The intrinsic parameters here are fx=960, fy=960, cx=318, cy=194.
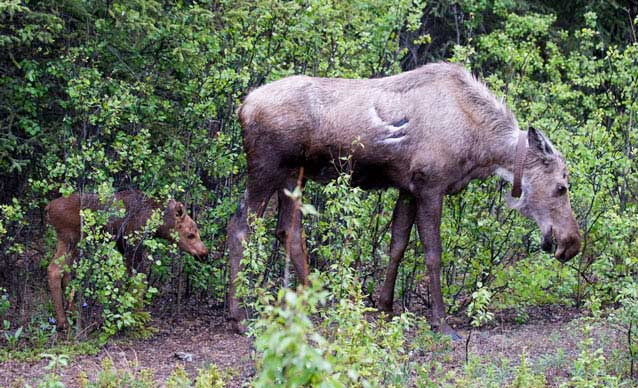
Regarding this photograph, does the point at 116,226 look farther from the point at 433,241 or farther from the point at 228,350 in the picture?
the point at 433,241

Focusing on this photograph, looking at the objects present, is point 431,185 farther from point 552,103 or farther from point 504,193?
point 552,103

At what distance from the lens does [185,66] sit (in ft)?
31.4

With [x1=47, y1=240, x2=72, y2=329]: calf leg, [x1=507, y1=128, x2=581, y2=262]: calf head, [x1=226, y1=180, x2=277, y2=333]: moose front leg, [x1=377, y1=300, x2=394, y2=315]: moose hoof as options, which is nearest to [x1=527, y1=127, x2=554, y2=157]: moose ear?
[x1=507, y1=128, x2=581, y2=262]: calf head

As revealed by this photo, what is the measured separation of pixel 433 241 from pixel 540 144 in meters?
1.38

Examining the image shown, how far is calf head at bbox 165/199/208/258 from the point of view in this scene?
947 centimetres

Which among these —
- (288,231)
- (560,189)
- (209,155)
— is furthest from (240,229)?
(560,189)

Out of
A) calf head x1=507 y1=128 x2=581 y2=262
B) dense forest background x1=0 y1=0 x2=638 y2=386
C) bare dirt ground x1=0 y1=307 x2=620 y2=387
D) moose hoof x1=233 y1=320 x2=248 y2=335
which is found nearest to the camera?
bare dirt ground x1=0 y1=307 x2=620 y2=387

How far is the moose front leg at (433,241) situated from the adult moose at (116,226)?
7.16ft

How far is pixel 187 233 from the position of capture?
952 cm

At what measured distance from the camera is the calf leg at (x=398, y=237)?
31.6 feet

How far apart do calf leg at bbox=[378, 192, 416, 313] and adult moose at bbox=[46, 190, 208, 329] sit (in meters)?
1.86

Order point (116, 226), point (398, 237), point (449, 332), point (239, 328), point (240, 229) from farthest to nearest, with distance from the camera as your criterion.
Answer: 1. point (398, 237)
2. point (240, 229)
3. point (116, 226)
4. point (239, 328)
5. point (449, 332)

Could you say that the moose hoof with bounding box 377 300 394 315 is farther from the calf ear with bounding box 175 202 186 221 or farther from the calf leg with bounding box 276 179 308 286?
the calf ear with bounding box 175 202 186 221

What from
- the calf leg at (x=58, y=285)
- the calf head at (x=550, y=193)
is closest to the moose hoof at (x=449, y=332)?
the calf head at (x=550, y=193)
